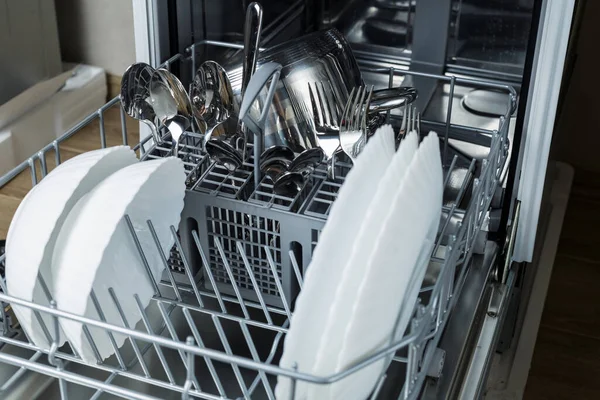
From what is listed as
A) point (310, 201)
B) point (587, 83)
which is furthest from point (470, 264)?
point (587, 83)

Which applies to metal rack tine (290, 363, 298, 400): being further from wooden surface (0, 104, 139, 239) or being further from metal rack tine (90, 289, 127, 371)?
wooden surface (0, 104, 139, 239)

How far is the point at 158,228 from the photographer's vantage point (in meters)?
0.74

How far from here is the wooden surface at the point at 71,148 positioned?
3.83ft

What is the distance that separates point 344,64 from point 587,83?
2.63 feet

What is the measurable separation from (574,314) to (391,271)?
100cm

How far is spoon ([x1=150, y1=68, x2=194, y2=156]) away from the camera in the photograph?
836mm

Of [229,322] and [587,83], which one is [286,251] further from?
[587,83]

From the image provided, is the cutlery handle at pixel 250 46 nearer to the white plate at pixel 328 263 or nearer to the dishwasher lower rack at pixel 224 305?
the dishwasher lower rack at pixel 224 305

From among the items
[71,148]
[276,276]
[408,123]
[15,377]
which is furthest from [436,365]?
[71,148]

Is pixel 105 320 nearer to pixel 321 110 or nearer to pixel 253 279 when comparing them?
pixel 253 279

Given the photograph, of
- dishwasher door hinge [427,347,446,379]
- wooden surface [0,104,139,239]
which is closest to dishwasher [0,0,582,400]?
dishwasher door hinge [427,347,446,379]

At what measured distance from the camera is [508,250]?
33.2 inches

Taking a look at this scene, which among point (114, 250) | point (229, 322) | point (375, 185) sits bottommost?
point (229, 322)

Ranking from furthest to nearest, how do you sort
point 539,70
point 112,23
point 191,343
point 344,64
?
point 112,23 < point 344,64 < point 539,70 < point 191,343
